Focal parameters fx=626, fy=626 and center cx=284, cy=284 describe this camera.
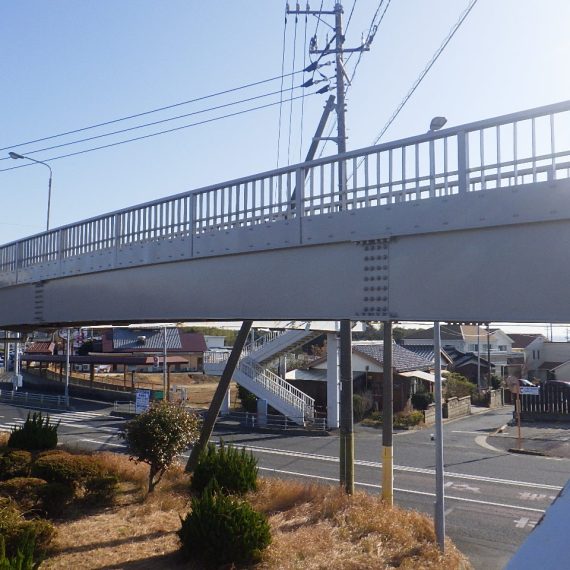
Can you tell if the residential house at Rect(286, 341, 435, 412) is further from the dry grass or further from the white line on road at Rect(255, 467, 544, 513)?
the dry grass

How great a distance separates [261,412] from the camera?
1321 inches

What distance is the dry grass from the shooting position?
924cm

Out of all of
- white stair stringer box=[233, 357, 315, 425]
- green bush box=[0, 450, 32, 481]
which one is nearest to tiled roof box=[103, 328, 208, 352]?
white stair stringer box=[233, 357, 315, 425]

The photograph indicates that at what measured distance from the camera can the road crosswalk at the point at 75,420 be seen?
101 feet

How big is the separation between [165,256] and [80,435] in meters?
19.8

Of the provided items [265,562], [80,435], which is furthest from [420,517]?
[80,435]

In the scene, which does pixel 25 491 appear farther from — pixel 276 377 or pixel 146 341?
pixel 146 341

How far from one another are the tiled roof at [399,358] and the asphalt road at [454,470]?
5283 mm

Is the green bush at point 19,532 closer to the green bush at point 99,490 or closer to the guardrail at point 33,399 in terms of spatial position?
the green bush at point 99,490

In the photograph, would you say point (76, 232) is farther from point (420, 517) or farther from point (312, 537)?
point (420, 517)

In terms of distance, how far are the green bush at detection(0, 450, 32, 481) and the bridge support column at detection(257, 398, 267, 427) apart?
20402 mm

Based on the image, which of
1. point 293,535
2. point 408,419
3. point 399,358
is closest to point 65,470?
point 293,535

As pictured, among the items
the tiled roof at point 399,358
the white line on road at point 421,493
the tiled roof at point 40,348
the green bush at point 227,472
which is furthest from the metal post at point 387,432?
the tiled roof at point 40,348

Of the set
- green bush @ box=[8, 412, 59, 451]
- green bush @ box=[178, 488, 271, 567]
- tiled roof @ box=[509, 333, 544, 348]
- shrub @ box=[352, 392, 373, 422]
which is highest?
tiled roof @ box=[509, 333, 544, 348]
